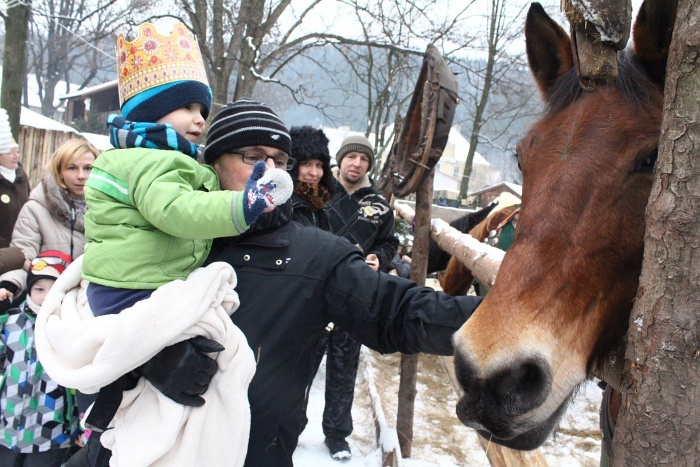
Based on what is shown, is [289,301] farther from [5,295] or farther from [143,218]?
[5,295]

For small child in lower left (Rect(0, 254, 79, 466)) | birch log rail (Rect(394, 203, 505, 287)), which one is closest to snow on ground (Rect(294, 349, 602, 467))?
birch log rail (Rect(394, 203, 505, 287))

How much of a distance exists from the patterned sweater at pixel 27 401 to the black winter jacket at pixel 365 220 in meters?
2.31

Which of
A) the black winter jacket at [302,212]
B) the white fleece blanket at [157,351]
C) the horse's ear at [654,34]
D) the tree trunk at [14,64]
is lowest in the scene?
the white fleece blanket at [157,351]

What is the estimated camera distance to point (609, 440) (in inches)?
68.2

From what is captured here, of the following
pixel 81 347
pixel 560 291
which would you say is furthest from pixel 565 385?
pixel 81 347

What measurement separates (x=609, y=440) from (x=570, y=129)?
3.75 feet

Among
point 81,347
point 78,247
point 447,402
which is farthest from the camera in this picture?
point 447,402

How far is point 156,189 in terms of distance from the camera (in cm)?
156

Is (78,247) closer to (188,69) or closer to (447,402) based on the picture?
(188,69)

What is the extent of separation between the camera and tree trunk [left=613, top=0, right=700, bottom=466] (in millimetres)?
926

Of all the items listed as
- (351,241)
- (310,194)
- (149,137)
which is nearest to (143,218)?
(149,137)

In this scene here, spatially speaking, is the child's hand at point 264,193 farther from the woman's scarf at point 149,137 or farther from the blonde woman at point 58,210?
the blonde woman at point 58,210

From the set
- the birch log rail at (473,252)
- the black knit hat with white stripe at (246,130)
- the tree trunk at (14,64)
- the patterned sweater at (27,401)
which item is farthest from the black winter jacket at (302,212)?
the tree trunk at (14,64)

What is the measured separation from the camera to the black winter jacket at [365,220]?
4.21 metres
